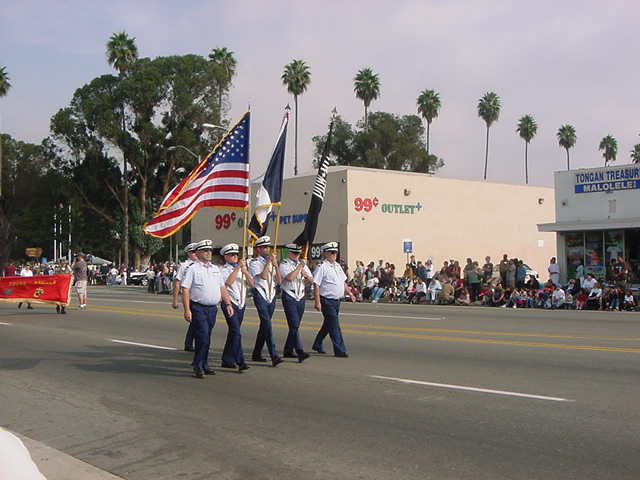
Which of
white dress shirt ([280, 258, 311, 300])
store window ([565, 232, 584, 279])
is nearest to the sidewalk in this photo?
white dress shirt ([280, 258, 311, 300])

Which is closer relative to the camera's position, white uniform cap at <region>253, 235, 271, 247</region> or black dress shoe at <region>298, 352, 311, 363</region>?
white uniform cap at <region>253, 235, 271, 247</region>

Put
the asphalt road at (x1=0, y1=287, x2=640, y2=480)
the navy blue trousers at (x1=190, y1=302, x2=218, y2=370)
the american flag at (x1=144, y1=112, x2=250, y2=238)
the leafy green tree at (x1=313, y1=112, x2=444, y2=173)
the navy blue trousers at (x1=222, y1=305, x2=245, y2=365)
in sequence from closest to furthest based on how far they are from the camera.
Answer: the asphalt road at (x1=0, y1=287, x2=640, y2=480) < the navy blue trousers at (x1=190, y1=302, x2=218, y2=370) < the navy blue trousers at (x1=222, y1=305, x2=245, y2=365) < the american flag at (x1=144, y1=112, x2=250, y2=238) < the leafy green tree at (x1=313, y1=112, x2=444, y2=173)

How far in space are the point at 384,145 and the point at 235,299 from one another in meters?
66.2

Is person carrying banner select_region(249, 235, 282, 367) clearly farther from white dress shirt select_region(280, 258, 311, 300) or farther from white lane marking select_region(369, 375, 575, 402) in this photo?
white lane marking select_region(369, 375, 575, 402)

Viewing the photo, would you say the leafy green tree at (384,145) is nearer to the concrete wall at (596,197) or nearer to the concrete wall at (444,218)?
the concrete wall at (444,218)

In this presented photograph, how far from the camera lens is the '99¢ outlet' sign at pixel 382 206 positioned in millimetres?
39406

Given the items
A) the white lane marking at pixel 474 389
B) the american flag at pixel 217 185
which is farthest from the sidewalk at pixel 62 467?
the american flag at pixel 217 185

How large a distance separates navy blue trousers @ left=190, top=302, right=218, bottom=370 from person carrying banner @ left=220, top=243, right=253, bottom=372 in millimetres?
468

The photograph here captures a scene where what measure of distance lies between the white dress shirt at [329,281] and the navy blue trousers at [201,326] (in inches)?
88.8

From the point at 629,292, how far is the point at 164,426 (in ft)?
62.2

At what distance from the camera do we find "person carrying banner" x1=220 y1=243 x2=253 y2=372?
10.4 metres

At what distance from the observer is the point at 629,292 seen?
22656 mm

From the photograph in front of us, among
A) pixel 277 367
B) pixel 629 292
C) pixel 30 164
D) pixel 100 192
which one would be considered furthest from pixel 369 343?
pixel 30 164

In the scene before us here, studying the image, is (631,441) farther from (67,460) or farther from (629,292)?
(629,292)
